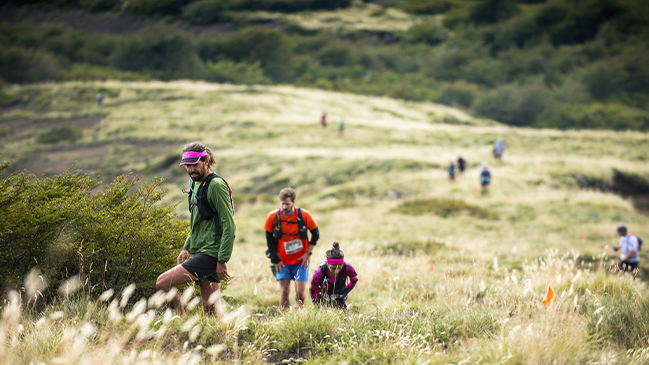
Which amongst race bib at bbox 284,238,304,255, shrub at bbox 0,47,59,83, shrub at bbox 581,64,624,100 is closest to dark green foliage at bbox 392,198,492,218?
race bib at bbox 284,238,304,255

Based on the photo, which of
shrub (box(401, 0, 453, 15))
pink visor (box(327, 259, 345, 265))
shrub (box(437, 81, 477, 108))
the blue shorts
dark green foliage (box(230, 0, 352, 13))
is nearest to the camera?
pink visor (box(327, 259, 345, 265))

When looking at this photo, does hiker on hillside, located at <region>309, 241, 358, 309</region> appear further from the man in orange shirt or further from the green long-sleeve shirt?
the green long-sleeve shirt

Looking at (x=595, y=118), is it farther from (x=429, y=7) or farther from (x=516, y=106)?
(x=429, y=7)

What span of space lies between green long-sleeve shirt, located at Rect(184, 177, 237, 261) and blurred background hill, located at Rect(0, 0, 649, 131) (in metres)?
56.6

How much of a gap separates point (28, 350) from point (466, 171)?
2459 cm

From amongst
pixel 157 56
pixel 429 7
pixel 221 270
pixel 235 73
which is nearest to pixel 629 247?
pixel 221 270

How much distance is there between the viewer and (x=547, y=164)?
26109mm

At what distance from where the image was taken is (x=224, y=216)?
3.98 m

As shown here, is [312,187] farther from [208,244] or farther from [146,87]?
[146,87]

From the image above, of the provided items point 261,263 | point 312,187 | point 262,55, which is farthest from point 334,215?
point 262,55

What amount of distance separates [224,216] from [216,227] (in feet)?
0.52

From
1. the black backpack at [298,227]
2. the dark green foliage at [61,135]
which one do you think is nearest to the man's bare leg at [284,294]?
the black backpack at [298,227]

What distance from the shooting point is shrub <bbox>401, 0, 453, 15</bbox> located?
169750mm

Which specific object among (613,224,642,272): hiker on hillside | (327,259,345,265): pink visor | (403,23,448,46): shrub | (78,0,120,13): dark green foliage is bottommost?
(613,224,642,272): hiker on hillside
